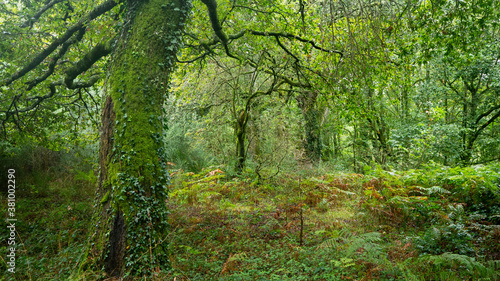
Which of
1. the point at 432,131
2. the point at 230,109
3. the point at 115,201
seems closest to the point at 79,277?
the point at 115,201

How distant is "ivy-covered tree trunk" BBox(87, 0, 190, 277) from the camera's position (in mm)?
3482

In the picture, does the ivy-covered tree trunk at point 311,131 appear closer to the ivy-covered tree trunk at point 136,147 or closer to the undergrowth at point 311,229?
the undergrowth at point 311,229

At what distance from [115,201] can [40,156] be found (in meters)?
8.87

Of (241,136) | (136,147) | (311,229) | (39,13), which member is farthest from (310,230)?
(39,13)

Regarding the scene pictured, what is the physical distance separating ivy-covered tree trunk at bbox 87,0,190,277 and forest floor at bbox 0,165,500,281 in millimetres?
412

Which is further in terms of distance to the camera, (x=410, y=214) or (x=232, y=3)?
(x=232, y=3)

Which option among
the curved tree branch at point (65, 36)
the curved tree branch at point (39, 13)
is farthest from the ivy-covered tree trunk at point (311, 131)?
the curved tree branch at point (39, 13)

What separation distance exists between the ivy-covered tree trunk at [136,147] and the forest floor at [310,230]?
41 cm

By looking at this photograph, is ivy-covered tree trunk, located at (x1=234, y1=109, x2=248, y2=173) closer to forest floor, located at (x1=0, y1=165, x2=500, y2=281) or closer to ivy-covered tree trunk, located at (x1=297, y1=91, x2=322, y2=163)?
forest floor, located at (x1=0, y1=165, x2=500, y2=281)

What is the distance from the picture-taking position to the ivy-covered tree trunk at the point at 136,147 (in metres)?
3.48

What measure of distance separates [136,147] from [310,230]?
11.3ft

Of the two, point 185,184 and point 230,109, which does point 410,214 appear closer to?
point 185,184

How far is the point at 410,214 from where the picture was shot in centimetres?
533

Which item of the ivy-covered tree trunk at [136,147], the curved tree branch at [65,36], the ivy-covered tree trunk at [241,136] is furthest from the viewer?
the ivy-covered tree trunk at [241,136]
